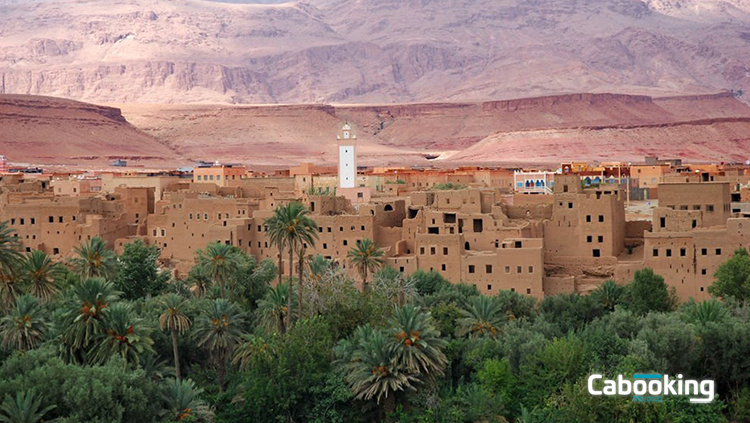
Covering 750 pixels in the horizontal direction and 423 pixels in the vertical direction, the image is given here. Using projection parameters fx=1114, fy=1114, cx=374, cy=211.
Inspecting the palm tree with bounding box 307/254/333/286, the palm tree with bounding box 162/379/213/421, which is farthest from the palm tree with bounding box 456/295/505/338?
the palm tree with bounding box 162/379/213/421

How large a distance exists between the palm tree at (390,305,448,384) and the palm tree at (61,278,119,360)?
835 cm

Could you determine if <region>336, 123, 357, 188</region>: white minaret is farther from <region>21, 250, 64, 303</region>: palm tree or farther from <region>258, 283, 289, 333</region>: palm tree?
<region>21, 250, 64, 303</region>: palm tree

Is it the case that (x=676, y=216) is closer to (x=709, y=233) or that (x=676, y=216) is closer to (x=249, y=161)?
(x=709, y=233)

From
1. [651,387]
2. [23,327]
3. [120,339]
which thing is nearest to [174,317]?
[120,339]

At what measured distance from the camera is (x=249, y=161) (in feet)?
501

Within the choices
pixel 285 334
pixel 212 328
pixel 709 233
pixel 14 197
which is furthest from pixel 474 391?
pixel 14 197

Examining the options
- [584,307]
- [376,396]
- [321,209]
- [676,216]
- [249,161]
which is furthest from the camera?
[249,161]

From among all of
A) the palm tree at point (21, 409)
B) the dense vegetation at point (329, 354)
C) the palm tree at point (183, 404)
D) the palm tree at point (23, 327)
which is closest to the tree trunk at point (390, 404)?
the dense vegetation at point (329, 354)

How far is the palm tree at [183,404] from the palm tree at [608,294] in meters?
18.4

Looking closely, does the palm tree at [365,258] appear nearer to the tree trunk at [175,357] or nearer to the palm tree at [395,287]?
the palm tree at [395,287]

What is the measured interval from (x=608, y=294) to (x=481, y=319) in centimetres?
717

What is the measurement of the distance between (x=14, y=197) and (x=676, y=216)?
3239cm

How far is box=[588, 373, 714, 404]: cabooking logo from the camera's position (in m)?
29.3

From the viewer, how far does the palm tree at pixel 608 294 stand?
43406mm
